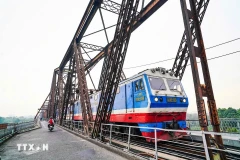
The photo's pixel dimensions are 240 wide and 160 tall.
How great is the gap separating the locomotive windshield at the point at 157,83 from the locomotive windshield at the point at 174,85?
0.54 m

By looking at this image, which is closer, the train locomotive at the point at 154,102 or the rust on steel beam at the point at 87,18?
the train locomotive at the point at 154,102

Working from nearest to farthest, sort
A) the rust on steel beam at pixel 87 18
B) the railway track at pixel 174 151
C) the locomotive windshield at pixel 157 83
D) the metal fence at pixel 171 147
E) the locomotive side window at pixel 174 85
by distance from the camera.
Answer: the metal fence at pixel 171 147
the railway track at pixel 174 151
the locomotive windshield at pixel 157 83
the locomotive side window at pixel 174 85
the rust on steel beam at pixel 87 18

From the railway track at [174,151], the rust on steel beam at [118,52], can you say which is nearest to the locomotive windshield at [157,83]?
the rust on steel beam at [118,52]

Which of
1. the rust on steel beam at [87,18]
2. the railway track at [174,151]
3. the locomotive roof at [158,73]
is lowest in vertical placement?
the railway track at [174,151]

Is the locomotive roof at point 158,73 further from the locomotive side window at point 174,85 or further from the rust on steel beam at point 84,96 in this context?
the rust on steel beam at point 84,96

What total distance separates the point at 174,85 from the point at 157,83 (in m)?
1.34

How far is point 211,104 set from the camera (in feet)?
11.6

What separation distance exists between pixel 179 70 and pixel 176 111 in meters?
2.97

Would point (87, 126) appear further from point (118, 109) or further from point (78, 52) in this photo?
point (78, 52)

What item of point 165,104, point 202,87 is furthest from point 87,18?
point 202,87

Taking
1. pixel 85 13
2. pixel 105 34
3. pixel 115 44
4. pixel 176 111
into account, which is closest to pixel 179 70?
pixel 176 111

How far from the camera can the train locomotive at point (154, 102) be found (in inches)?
265

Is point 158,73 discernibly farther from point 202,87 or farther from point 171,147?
point 202,87

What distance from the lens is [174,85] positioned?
8.43 m
